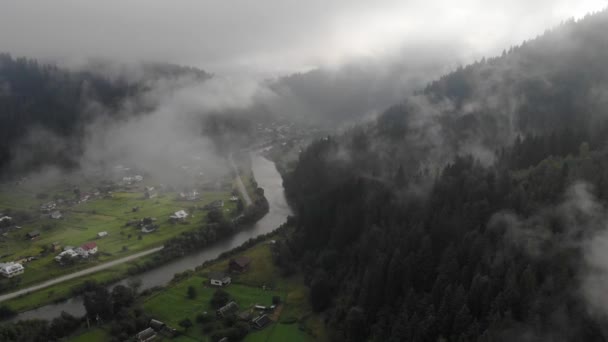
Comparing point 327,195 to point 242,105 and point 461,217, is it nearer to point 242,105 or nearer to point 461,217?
point 461,217

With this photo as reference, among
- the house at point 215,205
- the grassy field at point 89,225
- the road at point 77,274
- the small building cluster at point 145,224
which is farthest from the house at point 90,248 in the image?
the house at point 215,205

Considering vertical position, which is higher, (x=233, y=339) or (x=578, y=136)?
(x=578, y=136)

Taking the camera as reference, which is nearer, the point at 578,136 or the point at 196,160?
the point at 578,136

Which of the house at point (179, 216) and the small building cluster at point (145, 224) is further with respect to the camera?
the house at point (179, 216)

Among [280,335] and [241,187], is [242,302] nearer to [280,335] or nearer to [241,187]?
[280,335]

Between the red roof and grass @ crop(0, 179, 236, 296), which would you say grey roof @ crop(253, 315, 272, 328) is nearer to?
grass @ crop(0, 179, 236, 296)

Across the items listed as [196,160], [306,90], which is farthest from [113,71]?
[306,90]

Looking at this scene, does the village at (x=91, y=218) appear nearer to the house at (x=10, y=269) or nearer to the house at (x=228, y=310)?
the house at (x=10, y=269)
